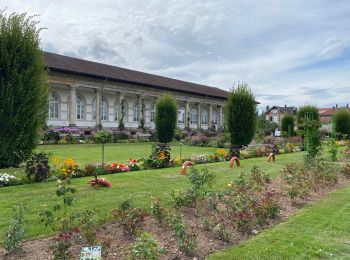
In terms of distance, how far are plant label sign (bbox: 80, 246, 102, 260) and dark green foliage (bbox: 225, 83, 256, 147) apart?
51.2 ft

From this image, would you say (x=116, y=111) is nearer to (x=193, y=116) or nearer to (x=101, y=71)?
(x=101, y=71)

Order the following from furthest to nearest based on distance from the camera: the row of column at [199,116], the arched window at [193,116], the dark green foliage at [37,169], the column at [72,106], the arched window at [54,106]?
the arched window at [193,116] → the row of column at [199,116] → the column at [72,106] → the arched window at [54,106] → the dark green foliage at [37,169]

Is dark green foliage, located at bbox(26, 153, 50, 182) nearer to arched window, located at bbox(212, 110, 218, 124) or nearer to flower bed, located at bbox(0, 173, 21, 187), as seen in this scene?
flower bed, located at bbox(0, 173, 21, 187)

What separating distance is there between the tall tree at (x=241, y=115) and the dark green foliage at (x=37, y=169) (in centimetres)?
1099

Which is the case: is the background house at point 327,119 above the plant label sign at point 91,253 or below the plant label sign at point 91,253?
above

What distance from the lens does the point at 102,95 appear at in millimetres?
37375

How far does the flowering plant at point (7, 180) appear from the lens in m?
9.00

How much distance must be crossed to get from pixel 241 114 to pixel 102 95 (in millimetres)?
21545

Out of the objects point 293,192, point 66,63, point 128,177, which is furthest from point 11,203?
point 66,63

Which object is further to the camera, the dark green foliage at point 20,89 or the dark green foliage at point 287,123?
the dark green foliage at point 287,123

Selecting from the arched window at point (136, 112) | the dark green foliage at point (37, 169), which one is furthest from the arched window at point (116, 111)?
the dark green foliage at point (37, 169)

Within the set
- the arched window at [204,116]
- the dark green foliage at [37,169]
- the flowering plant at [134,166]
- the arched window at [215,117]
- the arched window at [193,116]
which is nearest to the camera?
the dark green foliage at [37,169]

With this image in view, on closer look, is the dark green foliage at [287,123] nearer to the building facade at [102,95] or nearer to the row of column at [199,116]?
the building facade at [102,95]

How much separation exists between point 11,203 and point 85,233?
3103 mm
